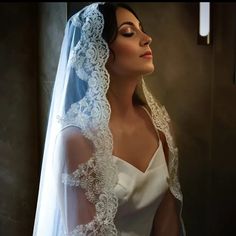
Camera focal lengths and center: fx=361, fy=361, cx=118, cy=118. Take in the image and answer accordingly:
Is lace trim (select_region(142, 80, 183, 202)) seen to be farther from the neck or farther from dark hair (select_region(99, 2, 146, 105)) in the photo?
dark hair (select_region(99, 2, 146, 105))

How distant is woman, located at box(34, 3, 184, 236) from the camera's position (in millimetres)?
965

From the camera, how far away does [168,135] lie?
1165 millimetres

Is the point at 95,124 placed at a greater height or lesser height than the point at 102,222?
greater

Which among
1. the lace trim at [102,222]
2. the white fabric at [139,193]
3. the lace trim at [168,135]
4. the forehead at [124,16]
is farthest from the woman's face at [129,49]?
the lace trim at [102,222]

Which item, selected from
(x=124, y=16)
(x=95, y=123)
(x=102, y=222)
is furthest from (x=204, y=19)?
(x=102, y=222)

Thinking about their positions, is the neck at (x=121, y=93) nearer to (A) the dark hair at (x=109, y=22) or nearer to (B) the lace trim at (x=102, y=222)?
(A) the dark hair at (x=109, y=22)

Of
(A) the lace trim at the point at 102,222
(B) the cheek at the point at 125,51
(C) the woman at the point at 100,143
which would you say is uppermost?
(B) the cheek at the point at 125,51

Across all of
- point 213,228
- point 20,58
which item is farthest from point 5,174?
point 213,228

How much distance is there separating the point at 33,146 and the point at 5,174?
5.9 inches

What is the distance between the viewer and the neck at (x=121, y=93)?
1.08 metres

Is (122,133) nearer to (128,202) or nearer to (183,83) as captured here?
(128,202)

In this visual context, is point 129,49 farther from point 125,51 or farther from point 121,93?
point 121,93

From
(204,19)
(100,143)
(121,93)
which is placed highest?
(204,19)

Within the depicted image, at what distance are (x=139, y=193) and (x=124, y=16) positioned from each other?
0.51 m
